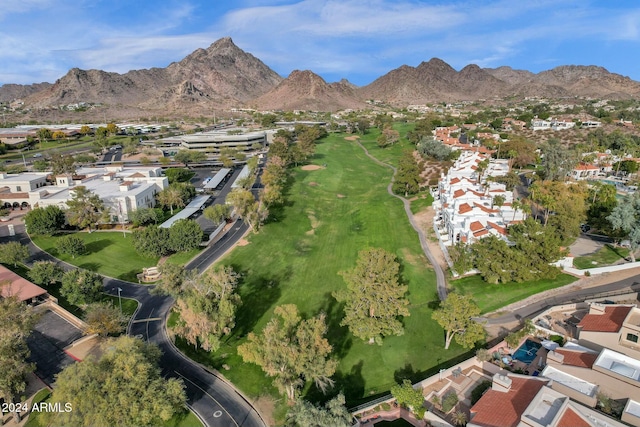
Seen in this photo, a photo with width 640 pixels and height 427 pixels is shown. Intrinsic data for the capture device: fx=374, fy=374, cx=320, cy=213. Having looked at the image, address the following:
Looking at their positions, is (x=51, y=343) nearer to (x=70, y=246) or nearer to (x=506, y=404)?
(x=70, y=246)

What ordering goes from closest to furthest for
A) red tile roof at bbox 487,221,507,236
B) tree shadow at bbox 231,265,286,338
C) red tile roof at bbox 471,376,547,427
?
red tile roof at bbox 471,376,547,427 → tree shadow at bbox 231,265,286,338 → red tile roof at bbox 487,221,507,236

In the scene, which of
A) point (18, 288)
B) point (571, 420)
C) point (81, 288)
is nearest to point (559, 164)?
point (571, 420)

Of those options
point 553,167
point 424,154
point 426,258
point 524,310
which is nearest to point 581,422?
point 524,310

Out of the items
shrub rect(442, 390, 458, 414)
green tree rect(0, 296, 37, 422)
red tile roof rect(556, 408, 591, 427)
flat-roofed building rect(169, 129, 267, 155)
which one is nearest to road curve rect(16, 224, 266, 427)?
green tree rect(0, 296, 37, 422)

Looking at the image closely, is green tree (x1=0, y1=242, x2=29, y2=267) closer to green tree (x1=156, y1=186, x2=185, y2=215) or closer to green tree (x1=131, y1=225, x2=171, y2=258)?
green tree (x1=131, y1=225, x2=171, y2=258)

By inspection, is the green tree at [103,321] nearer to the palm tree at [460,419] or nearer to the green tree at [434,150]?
the palm tree at [460,419]

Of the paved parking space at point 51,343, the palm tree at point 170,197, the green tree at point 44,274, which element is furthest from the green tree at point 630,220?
the palm tree at point 170,197
